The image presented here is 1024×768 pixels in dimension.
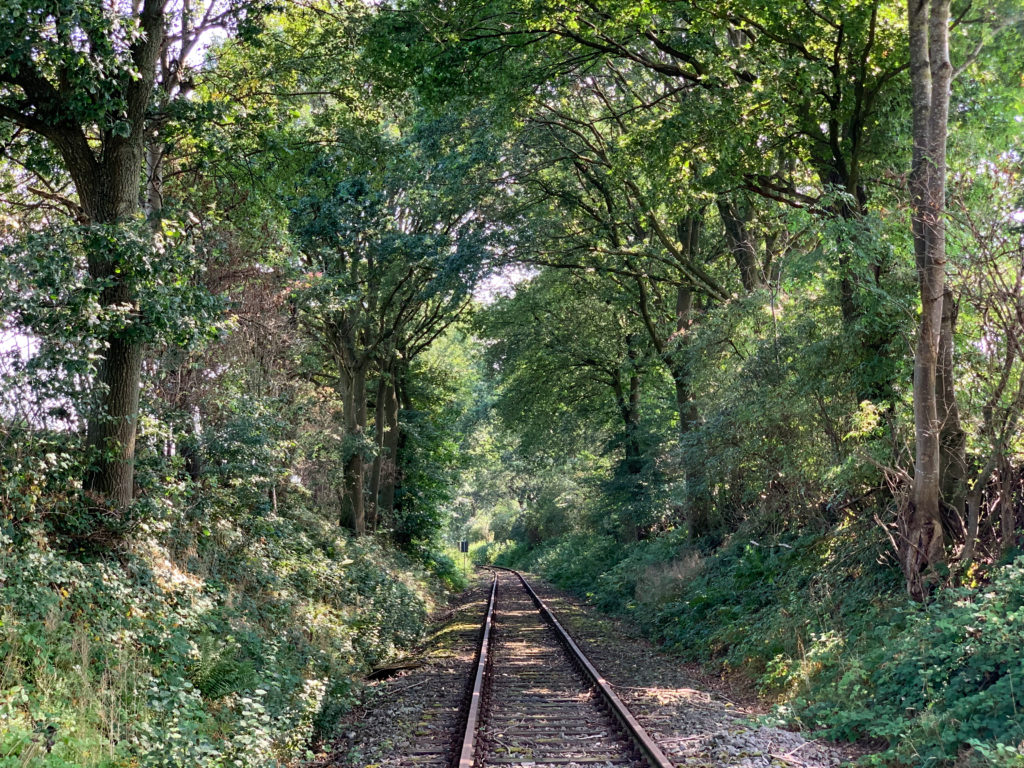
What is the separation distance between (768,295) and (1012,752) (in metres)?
9.32

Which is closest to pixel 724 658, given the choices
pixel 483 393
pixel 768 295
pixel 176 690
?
pixel 768 295

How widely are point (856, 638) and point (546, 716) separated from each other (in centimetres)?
393

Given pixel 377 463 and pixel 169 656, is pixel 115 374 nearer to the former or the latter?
pixel 169 656

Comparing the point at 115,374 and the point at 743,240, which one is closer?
the point at 115,374

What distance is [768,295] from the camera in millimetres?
13078

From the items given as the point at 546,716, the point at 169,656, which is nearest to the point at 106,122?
the point at 169,656

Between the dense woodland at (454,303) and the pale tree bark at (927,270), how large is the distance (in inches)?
1.7

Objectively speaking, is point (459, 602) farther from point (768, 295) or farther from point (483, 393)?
point (483, 393)

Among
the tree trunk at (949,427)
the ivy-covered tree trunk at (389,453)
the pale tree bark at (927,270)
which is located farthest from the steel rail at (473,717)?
the ivy-covered tree trunk at (389,453)

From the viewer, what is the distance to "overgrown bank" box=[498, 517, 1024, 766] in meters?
5.84

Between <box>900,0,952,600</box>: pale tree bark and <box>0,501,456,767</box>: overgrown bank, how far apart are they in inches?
289

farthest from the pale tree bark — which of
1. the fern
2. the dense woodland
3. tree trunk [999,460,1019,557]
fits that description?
the fern

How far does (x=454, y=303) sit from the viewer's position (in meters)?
18.7

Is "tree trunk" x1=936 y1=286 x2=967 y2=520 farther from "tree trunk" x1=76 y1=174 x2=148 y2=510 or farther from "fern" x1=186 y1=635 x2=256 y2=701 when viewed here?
"tree trunk" x1=76 y1=174 x2=148 y2=510
